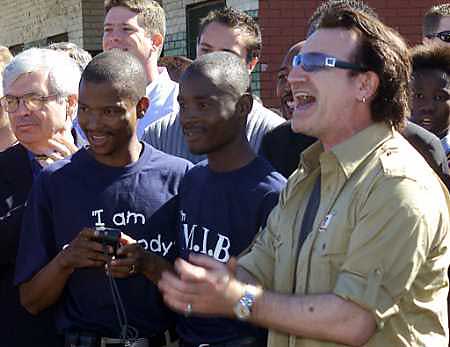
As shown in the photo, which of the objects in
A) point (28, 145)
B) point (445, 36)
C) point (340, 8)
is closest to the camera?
point (340, 8)

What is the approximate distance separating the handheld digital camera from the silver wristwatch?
2.34 feet

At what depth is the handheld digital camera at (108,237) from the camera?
3.01 m

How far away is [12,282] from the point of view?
3572mm

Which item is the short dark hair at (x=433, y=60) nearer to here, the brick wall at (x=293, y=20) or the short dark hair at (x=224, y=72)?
the short dark hair at (x=224, y=72)

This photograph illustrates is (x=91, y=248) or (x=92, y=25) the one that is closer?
(x=91, y=248)

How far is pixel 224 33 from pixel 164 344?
7.43 feet

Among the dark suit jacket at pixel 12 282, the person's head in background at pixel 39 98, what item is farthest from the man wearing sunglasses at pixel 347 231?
the person's head in background at pixel 39 98

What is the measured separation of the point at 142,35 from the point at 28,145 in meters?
1.88

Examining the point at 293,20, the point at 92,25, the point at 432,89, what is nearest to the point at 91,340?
the point at 432,89

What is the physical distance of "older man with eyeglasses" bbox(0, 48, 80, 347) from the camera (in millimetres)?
3547

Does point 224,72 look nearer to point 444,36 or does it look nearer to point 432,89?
point 432,89

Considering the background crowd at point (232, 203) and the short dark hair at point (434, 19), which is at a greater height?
the short dark hair at point (434, 19)

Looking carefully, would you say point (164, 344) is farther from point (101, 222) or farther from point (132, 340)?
point (101, 222)

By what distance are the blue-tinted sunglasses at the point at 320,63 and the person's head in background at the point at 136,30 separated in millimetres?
2606
